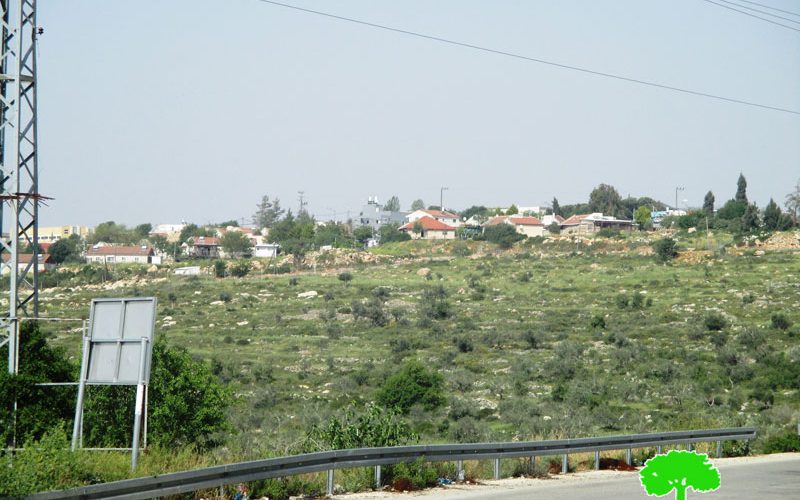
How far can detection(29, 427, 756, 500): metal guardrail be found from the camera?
417 inches

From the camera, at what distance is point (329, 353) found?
55.6 metres

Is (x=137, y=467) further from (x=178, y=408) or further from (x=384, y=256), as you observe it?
(x=384, y=256)

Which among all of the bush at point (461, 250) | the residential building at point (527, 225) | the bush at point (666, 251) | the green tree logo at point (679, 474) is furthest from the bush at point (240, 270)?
the green tree logo at point (679, 474)

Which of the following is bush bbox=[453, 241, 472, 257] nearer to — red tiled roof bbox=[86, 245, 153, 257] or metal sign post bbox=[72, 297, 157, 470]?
red tiled roof bbox=[86, 245, 153, 257]

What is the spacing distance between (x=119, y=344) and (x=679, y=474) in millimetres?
10568

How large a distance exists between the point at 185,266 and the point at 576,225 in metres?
64.2

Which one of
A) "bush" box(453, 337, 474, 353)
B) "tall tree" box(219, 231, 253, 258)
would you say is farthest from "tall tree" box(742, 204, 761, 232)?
"tall tree" box(219, 231, 253, 258)

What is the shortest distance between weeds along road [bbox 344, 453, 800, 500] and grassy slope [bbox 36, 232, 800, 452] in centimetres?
507

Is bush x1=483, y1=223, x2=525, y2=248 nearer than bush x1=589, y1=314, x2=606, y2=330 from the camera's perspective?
No

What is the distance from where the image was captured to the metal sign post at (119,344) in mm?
12297

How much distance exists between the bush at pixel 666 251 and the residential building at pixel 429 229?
185 ft

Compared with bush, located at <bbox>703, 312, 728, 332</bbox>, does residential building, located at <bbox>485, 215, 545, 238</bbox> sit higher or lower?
higher

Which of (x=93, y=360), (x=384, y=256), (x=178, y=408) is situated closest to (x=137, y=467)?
(x=93, y=360)

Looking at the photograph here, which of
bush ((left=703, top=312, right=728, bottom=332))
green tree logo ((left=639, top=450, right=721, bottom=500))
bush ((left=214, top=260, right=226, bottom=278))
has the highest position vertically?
bush ((left=214, top=260, right=226, bottom=278))
